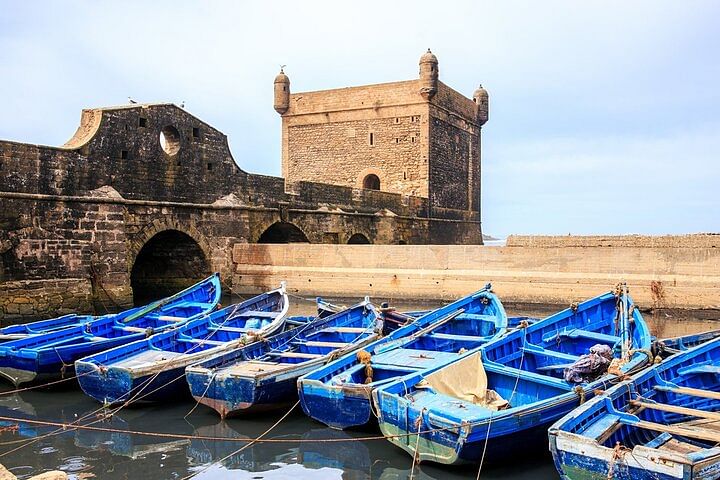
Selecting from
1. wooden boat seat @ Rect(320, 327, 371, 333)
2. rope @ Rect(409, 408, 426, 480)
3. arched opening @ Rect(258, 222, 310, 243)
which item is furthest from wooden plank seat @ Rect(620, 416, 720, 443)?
arched opening @ Rect(258, 222, 310, 243)

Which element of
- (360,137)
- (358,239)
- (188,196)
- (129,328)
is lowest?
(129,328)

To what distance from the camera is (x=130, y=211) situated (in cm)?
1536

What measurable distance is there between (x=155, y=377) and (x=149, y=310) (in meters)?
3.72

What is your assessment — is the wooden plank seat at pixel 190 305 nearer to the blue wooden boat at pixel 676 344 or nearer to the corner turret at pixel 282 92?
the blue wooden boat at pixel 676 344

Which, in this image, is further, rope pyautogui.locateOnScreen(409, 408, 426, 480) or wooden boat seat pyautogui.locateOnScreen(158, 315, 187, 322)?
wooden boat seat pyautogui.locateOnScreen(158, 315, 187, 322)

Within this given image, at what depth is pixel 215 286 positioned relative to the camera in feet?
40.3

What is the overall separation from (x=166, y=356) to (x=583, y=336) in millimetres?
5630

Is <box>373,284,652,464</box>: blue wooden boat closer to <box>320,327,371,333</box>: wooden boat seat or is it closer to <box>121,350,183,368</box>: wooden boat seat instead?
<box>320,327,371,333</box>: wooden boat seat

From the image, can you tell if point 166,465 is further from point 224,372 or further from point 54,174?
point 54,174

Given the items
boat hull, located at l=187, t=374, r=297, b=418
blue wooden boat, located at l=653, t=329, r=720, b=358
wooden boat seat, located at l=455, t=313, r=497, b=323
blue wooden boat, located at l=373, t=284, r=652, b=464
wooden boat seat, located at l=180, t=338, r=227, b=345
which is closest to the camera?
blue wooden boat, located at l=373, t=284, r=652, b=464

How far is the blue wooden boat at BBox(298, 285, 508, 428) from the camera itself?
6.64 meters

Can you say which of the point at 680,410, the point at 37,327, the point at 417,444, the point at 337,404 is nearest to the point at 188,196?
the point at 37,327

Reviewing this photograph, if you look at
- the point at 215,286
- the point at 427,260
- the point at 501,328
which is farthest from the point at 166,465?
the point at 427,260

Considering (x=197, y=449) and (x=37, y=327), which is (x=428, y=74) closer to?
(x=37, y=327)
